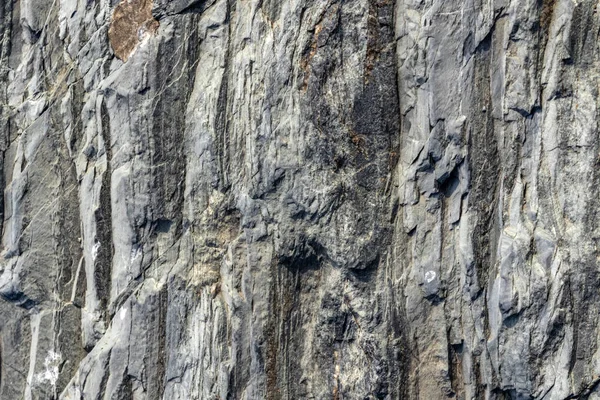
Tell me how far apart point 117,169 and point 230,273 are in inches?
90.1

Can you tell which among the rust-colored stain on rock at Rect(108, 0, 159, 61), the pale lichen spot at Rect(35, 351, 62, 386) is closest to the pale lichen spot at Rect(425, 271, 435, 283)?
the rust-colored stain on rock at Rect(108, 0, 159, 61)

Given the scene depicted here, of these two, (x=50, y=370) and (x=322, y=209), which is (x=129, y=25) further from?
(x=50, y=370)

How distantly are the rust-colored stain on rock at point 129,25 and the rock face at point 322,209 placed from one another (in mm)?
33

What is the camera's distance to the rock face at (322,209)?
964 centimetres

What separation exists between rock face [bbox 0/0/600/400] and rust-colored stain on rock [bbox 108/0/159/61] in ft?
0.11

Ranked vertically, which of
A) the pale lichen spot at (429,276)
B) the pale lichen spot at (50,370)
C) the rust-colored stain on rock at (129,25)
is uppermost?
the rust-colored stain on rock at (129,25)

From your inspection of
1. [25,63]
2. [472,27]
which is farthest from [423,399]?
[25,63]

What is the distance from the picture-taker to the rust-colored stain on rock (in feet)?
36.7

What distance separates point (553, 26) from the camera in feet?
31.8

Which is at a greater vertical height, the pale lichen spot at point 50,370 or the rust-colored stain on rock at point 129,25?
the rust-colored stain on rock at point 129,25

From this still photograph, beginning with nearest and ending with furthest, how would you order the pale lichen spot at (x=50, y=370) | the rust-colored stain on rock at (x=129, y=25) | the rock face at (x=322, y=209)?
the rock face at (x=322, y=209) → the rust-colored stain on rock at (x=129, y=25) → the pale lichen spot at (x=50, y=370)

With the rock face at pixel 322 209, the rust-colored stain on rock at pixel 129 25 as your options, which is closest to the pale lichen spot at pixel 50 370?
the rock face at pixel 322 209

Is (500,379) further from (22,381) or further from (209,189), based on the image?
(22,381)

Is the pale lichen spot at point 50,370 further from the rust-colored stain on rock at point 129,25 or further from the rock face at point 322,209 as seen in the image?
the rust-colored stain on rock at point 129,25
